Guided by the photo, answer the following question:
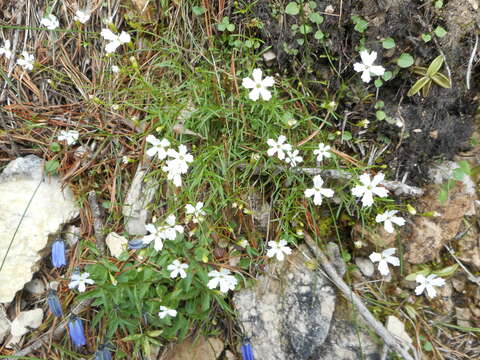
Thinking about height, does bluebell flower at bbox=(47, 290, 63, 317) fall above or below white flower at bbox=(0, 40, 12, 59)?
below

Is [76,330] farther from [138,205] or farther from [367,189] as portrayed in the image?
[367,189]

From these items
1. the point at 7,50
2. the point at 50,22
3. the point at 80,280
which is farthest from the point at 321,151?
the point at 7,50

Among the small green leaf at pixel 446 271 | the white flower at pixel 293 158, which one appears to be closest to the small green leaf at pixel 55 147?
the white flower at pixel 293 158

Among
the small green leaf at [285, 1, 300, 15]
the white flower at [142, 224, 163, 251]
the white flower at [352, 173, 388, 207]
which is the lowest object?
the white flower at [142, 224, 163, 251]

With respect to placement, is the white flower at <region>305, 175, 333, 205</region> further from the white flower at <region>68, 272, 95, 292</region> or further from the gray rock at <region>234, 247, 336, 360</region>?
the white flower at <region>68, 272, 95, 292</region>

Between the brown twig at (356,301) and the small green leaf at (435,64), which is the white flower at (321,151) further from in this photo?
the small green leaf at (435,64)

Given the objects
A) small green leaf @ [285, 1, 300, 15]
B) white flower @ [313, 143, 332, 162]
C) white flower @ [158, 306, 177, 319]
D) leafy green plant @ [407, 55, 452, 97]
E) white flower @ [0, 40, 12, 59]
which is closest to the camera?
white flower @ [158, 306, 177, 319]

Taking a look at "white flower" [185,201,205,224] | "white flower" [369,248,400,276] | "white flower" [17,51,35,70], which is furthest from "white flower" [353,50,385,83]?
"white flower" [17,51,35,70]

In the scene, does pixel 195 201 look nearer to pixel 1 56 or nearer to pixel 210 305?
pixel 210 305
